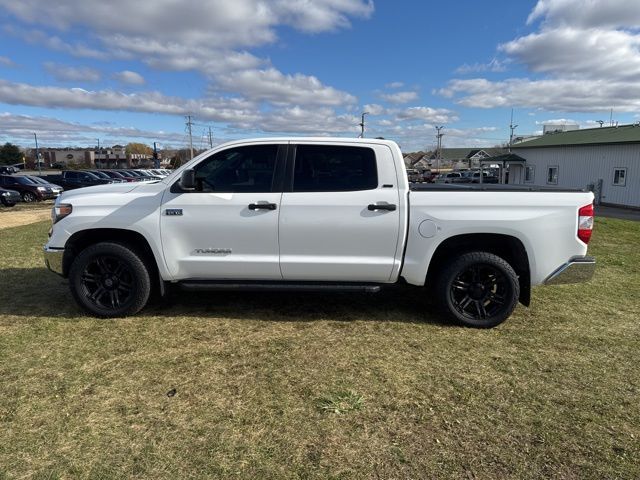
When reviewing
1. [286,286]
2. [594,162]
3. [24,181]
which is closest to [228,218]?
[286,286]

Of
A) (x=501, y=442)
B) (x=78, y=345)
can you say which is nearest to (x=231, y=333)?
(x=78, y=345)

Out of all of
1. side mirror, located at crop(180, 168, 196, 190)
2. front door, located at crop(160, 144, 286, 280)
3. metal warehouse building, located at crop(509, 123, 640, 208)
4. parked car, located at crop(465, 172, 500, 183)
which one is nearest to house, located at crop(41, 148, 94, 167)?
parked car, located at crop(465, 172, 500, 183)

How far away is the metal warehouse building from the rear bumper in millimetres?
26245

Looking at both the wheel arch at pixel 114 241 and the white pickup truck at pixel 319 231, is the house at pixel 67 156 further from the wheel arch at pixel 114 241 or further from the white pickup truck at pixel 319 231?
the white pickup truck at pixel 319 231

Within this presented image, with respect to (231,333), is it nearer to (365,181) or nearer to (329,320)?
(329,320)

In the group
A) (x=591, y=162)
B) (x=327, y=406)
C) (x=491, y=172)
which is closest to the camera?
(x=327, y=406)

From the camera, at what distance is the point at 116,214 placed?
4594 mm

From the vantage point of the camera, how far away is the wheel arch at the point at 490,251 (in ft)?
14.9

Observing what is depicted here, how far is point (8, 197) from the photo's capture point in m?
23.0

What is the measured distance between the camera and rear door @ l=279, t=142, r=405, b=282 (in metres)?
4.45

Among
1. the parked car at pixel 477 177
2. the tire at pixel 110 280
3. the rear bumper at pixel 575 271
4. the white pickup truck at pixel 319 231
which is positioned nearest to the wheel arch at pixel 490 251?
the white pickup truck at pixel 319 231

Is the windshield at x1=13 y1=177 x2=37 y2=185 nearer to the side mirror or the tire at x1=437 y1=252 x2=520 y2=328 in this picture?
the side mirror

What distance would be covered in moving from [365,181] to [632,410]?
9.09ft

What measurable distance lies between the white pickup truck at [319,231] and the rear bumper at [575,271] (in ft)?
0.04
